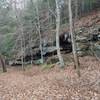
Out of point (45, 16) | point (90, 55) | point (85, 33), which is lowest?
point (90, 55)

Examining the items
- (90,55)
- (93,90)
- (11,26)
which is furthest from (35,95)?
(11,26)

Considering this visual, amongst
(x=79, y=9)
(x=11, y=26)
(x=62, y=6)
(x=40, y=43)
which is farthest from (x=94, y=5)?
(x=11, y=26)

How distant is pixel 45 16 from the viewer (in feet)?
94.0

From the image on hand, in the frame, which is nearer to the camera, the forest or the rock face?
the forest

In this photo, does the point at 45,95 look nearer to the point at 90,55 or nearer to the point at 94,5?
the point at 90,55

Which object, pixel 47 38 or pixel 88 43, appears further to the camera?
pixel 47 38

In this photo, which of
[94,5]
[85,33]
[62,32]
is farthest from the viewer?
[94,5]

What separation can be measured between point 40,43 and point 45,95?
1769 cm

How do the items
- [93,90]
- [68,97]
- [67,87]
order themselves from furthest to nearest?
[67,87], [93,90], [68,97]

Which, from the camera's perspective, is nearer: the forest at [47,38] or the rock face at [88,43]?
the forest at [47,38]

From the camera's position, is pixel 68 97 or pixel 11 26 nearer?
pixel 68 97

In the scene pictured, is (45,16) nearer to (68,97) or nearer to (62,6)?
(62,6)

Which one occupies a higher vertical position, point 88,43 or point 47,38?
point 47,38

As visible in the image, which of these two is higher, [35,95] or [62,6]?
[62,6]
